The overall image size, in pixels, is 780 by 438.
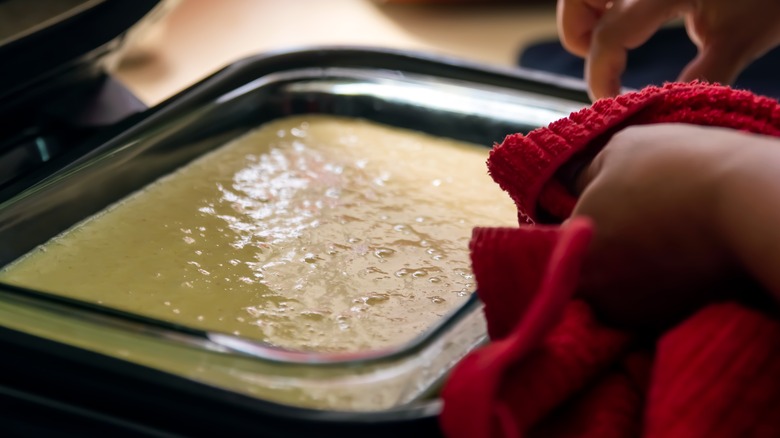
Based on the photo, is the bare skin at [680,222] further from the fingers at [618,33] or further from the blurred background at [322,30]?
the blurred background at [322,30]

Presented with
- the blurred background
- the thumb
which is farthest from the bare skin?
the blurred background

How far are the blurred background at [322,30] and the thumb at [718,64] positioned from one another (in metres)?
0.63

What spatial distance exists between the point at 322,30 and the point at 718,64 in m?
0.83

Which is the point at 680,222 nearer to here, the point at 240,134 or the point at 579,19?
the point at 579,19

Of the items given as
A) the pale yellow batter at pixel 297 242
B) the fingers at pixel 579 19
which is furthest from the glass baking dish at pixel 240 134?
the fingers at pixel 579 19

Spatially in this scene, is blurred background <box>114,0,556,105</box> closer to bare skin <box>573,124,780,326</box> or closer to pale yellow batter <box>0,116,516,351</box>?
pale yellow batter <box>0,116,516,351</box>

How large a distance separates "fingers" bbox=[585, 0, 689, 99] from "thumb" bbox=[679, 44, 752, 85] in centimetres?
2

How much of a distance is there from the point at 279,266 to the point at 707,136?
218 mm

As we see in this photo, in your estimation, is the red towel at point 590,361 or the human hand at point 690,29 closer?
the red towel at point 590,361

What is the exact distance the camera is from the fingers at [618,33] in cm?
43

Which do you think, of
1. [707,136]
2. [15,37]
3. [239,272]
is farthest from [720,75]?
[15,37]

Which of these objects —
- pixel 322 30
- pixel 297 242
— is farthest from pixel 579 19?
pixel 322 30

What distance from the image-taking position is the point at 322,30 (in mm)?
1211

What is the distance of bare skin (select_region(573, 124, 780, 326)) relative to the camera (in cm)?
29
